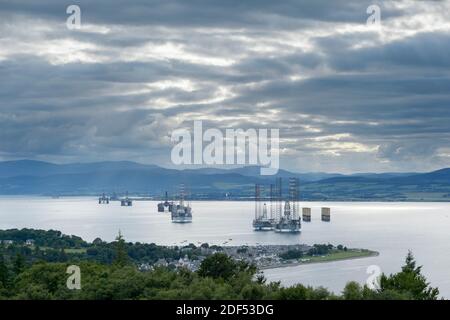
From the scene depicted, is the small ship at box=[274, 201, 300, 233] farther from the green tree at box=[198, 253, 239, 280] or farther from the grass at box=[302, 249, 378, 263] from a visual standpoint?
the green tree at box=[198, 253, 239, 280]

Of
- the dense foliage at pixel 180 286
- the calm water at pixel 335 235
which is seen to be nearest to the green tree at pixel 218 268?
the dense foliage at pixel 180 286

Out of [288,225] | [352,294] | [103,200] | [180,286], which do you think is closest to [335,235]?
[288,225]

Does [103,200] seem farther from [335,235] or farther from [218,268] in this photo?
[218,268]

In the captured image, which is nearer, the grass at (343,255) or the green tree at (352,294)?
the green tree at (352,294)

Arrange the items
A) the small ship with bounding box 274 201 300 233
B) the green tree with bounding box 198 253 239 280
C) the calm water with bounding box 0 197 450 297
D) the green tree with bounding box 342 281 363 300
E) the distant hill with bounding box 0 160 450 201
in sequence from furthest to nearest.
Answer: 1. the distant hill with bounding box 0 160 450 201
2. the small ship with bounding box 274 201 300 233
3. the calm water with bounding box 0 197 450 297
4. the green tree with bounding box 198 253 239 280
5. the green tree with bounding box 342 281 363 300

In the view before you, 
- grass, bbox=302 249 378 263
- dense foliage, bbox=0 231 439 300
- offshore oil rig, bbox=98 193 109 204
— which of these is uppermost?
offshore oil rig, bbox=98 193 109 204

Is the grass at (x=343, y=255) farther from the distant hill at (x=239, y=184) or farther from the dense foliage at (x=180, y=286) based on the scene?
the distant hill at (x=239, y=184)

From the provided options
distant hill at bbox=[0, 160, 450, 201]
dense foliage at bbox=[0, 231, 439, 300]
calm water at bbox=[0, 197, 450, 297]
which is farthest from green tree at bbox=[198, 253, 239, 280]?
distant hill at bbox=[0, 160, 450, 201]

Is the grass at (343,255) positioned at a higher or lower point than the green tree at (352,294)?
lower

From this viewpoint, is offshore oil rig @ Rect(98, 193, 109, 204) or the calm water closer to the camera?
the calm water
